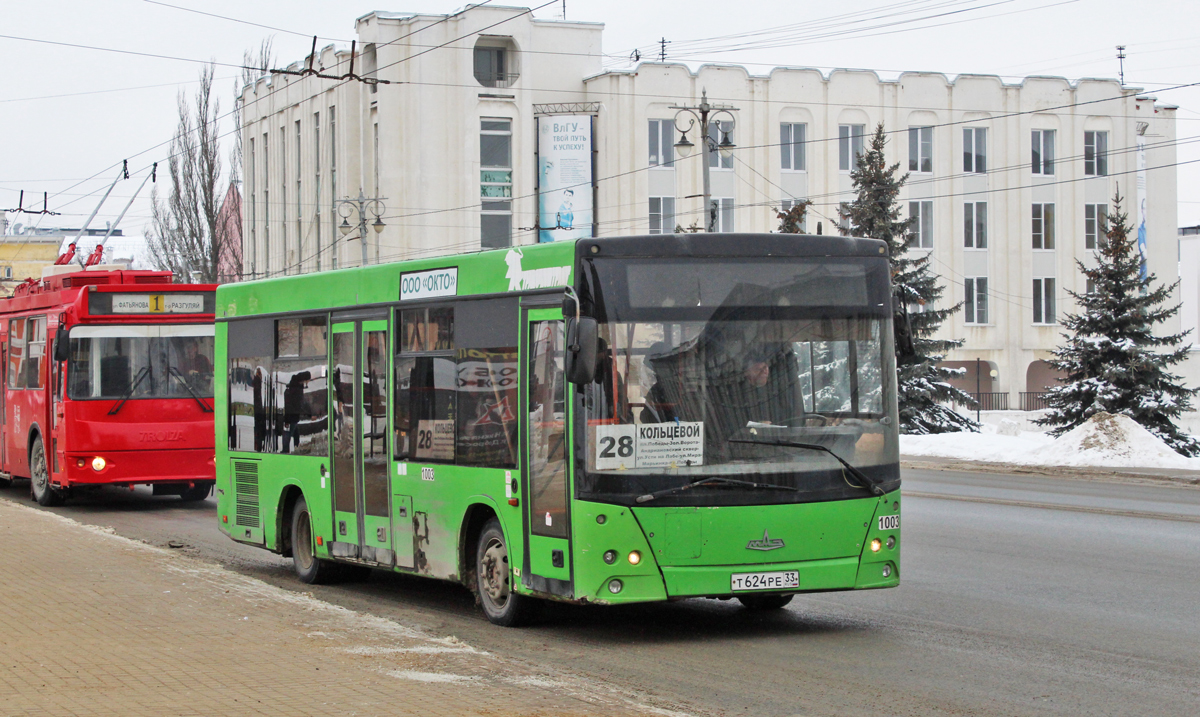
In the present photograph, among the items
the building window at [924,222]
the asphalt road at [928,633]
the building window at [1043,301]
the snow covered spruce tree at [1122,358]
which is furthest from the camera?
the building window at [1043,301]

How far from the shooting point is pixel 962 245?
65.1m

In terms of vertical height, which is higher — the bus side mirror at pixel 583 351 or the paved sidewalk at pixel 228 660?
the bus side mirror at pixel 583 351

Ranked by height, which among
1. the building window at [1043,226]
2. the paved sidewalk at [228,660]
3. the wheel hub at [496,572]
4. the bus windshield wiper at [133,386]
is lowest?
the paved sidewalk at [228,660]

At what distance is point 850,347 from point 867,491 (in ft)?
3.18

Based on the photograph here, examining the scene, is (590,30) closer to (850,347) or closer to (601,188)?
(601,188)

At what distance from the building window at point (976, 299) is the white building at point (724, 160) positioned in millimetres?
101

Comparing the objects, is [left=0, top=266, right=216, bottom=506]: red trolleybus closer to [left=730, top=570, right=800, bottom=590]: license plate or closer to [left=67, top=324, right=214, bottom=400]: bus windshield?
[left=67, top=324, right=214, bottom=400]: bus windshield

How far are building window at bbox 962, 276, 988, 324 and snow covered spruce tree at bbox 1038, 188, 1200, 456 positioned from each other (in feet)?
94.9

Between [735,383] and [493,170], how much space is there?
5176 cm

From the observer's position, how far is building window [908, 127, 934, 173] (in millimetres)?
64500

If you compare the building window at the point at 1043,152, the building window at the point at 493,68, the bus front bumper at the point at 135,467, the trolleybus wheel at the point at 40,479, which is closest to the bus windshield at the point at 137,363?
the bus front bumper at the point at 135,467

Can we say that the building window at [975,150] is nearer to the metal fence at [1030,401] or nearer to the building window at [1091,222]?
the building window at [1091,222]

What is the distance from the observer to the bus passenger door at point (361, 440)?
37.8ft

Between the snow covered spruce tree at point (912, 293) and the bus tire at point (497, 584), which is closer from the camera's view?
the bus tire at point (497, 584)
